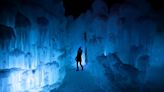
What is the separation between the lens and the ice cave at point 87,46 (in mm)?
8523

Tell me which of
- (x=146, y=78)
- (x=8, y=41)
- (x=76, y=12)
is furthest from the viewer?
(x=76, y=12)

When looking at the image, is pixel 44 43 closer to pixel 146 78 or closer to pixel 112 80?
pixel 112 80

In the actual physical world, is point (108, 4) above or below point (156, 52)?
above

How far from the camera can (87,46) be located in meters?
11.7

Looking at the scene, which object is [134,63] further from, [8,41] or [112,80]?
[8,41]

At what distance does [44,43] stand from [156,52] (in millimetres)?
4578

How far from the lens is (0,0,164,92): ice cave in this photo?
8523 mm

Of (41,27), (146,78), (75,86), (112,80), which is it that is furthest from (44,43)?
(146,78)

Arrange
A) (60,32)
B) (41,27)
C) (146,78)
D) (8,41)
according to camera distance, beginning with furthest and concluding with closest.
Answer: (146,78)
(60,32)
(41,27)
(8,41)

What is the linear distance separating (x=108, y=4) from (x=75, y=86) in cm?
361

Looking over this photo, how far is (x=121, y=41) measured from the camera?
10.8 m

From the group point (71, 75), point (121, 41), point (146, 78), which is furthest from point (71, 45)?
point (146, 78)

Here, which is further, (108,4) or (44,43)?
(108,4)


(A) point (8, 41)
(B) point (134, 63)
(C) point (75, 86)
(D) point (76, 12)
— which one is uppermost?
(D) point (76, 12)
